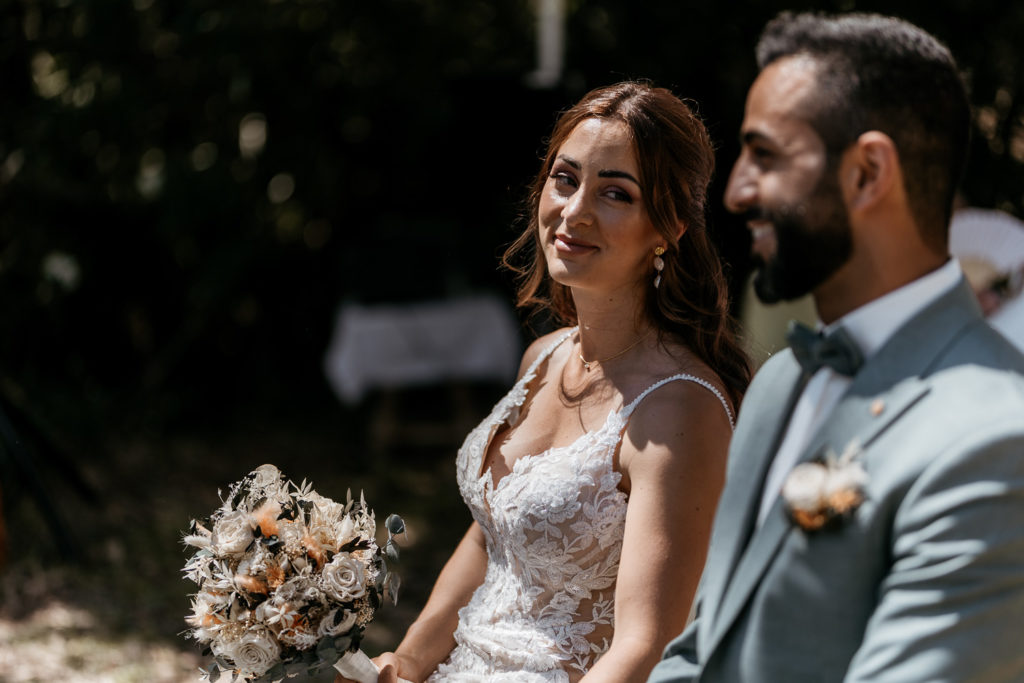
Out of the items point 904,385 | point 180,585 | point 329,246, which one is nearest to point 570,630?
point 904,385

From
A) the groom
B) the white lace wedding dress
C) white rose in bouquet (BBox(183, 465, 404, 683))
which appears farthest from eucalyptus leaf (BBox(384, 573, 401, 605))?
the groom

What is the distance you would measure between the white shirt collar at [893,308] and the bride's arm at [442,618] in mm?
1300

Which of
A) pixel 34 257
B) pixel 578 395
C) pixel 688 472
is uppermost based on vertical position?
pixel 34 257

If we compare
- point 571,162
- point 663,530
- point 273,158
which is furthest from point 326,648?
point 273,158

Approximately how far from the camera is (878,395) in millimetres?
1349

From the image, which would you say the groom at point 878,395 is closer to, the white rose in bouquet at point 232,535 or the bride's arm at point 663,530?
the bride's arm at point 663,530

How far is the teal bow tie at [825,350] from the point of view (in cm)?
139

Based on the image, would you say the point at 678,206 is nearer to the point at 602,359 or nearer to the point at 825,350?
the point at 602,359

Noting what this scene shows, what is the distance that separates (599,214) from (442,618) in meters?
1.00

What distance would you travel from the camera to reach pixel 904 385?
134 centimetres

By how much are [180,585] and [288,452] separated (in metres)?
2.05

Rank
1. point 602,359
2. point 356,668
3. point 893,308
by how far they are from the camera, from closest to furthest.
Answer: point 893,308
point 356,668
point 602,359

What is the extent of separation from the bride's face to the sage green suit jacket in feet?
2.73

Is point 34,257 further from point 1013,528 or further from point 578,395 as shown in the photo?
point 1013,528
